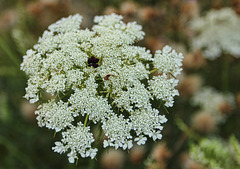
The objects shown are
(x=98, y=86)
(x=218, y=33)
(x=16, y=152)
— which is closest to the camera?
(x=98, y=86)

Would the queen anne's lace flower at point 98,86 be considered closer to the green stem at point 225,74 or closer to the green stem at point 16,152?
the green stem at point 16,152

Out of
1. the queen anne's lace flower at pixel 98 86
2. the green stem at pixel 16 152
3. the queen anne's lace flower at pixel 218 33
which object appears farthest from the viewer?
the queen anne's lace flower at pixel 218 33

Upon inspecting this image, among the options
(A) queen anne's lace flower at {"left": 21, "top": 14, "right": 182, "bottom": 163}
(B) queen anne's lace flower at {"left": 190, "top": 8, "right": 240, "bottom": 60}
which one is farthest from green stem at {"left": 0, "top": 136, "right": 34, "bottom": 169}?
(B) queen anne's lace flower at {"left": 190, "top": 8, "right": 240, "bottom": 60}

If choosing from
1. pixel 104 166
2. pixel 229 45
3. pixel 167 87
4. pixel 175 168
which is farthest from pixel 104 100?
pixel 229 45

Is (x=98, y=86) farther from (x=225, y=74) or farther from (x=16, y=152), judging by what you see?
(x=225, y=74)

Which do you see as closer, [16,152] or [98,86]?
[98,86]

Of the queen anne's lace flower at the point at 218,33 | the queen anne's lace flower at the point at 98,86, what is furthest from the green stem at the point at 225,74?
the queen anne's lace flower at the point at 98,86

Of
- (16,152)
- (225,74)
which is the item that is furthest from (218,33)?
(16,152)
